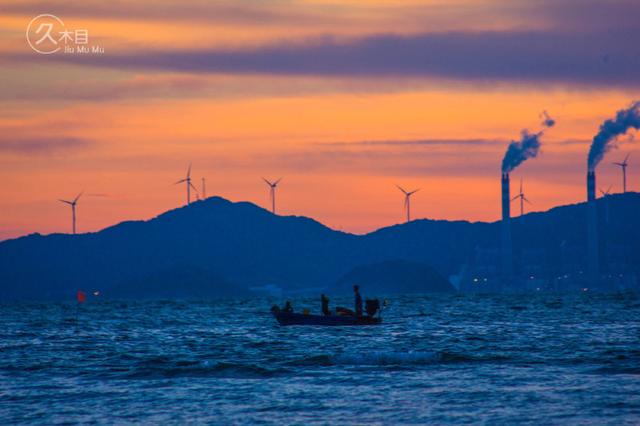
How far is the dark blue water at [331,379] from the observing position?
117ft

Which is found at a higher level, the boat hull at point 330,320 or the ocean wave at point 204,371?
the boat hull at point 330,320

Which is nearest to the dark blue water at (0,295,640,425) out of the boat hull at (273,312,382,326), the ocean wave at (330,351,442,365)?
the ocean wave at (330,351,442,365)

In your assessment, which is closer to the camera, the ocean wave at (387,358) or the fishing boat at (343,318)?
the ocean wave at (387,358)

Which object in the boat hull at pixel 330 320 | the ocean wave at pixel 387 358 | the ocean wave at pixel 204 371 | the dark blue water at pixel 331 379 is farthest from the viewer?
the boat hull at pixel 330 320

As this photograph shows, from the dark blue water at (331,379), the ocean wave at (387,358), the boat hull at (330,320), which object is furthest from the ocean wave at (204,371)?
the boat hull at (330,320)

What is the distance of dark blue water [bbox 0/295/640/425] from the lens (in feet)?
117

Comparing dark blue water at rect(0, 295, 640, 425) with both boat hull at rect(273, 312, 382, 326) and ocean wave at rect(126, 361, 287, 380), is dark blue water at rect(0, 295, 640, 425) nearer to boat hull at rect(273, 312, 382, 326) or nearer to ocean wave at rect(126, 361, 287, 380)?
ocean wave at rect(126, 361, 287, 380)

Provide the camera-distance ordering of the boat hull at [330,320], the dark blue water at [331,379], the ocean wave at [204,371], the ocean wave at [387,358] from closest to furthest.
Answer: the dark blue water at [331,379]
the ocean wave at [204,371]
the ocean wave at [387,358]
the boat hull at [330,320]

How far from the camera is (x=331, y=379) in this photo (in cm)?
4503

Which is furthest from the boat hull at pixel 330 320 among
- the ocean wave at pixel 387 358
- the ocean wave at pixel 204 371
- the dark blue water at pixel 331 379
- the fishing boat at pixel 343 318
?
the ocean wave at pixel 204 371

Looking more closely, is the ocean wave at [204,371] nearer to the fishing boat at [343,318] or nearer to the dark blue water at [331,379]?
the dark blue water at [331,379]

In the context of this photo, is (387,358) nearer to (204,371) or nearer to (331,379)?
(331,379)

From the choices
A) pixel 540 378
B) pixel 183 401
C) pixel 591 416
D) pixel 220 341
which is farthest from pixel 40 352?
pixel 591 416

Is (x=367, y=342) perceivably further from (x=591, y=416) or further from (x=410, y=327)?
(x=591, y=416)
